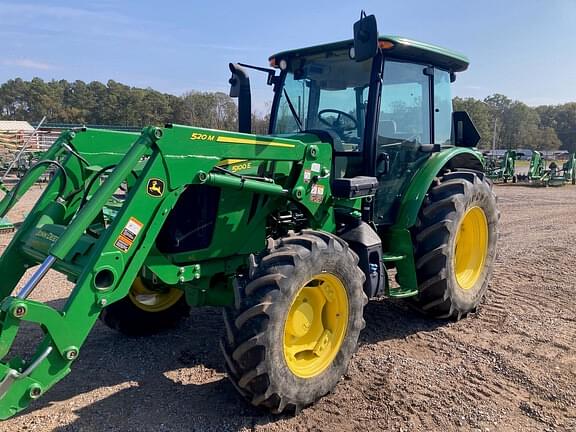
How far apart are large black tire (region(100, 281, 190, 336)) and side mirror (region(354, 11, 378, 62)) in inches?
108

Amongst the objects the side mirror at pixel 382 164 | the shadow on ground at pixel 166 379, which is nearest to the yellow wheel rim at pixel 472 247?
the shadow on ground at pixel 166 379

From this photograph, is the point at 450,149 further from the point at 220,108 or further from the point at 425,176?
the point at 220,108

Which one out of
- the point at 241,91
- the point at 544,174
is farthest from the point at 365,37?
the point at 544,174

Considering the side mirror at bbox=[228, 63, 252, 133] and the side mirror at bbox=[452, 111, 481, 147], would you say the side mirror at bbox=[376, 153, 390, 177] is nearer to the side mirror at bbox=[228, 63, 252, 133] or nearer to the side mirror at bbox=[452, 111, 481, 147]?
the side mirror at bbox=[228, 63, 252, 133]

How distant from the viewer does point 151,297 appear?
4445 mm

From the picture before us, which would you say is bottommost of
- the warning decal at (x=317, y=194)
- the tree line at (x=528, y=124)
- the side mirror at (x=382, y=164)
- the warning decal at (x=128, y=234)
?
the warning decal at (x=128, y=234)

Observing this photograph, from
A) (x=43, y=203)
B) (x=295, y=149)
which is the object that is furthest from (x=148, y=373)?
(x=295, y=149)

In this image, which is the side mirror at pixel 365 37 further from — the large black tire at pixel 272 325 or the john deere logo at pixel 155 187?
the john deere logo at pixel 155 187

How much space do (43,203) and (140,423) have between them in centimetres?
170

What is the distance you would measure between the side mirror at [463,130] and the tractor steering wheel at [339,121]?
1799mm

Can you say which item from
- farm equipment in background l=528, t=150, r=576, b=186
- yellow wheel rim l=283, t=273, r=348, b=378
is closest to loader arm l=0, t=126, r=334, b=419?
yellow wheel rim l=283, t=273, r=348, b=378

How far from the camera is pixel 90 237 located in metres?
3.23

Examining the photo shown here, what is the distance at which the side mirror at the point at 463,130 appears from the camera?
18.5 feet

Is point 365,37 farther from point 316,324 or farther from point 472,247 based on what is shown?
point 472,247
